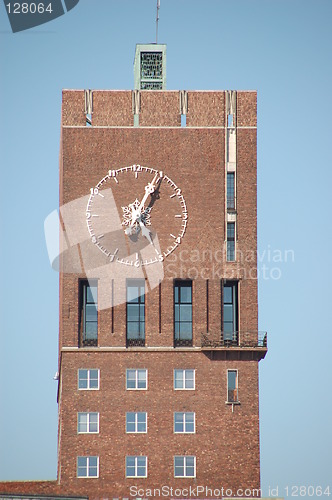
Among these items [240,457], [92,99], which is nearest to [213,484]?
[240,457]

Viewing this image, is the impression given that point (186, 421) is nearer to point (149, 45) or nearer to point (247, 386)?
point (247, 386)

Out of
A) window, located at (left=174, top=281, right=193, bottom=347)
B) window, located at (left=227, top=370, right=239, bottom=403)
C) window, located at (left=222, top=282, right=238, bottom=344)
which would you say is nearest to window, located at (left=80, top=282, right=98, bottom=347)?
window, located at (left=174, top=281, right=193, bottom=347)

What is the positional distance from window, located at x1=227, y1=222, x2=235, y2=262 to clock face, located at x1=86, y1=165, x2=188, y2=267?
338 centimetres

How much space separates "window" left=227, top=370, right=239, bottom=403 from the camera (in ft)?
458

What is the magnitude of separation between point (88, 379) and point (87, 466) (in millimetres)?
6485

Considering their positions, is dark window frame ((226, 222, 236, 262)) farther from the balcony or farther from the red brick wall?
the balcony

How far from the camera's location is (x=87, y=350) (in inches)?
5531

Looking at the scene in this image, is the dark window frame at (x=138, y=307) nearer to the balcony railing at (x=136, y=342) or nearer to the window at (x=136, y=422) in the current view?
the balcony railing at (x=136, y=342)

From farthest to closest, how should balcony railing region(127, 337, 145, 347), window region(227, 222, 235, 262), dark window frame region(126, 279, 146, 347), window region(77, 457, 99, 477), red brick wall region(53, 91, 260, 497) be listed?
window region(227, 222, 235, 262), dark window frame region(126, 279, 146, 347), balcony railing region(127, 337, 145, 347), red brick wall region(53, 91, 260, 497), window region(77, 457, 99, 477)

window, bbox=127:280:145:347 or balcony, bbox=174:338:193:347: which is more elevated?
window, bbox=127:280:145:347

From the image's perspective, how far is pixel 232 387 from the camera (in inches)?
5512

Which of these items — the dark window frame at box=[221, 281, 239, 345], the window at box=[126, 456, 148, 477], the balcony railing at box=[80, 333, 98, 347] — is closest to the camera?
the window at box=[126, 456, 148, 477]

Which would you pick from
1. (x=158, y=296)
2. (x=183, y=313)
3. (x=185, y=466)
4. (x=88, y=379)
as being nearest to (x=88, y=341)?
(x=88, y=379)

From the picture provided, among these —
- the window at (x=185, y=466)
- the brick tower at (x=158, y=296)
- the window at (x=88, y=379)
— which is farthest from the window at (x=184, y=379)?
the window at (x=88, y=379)
